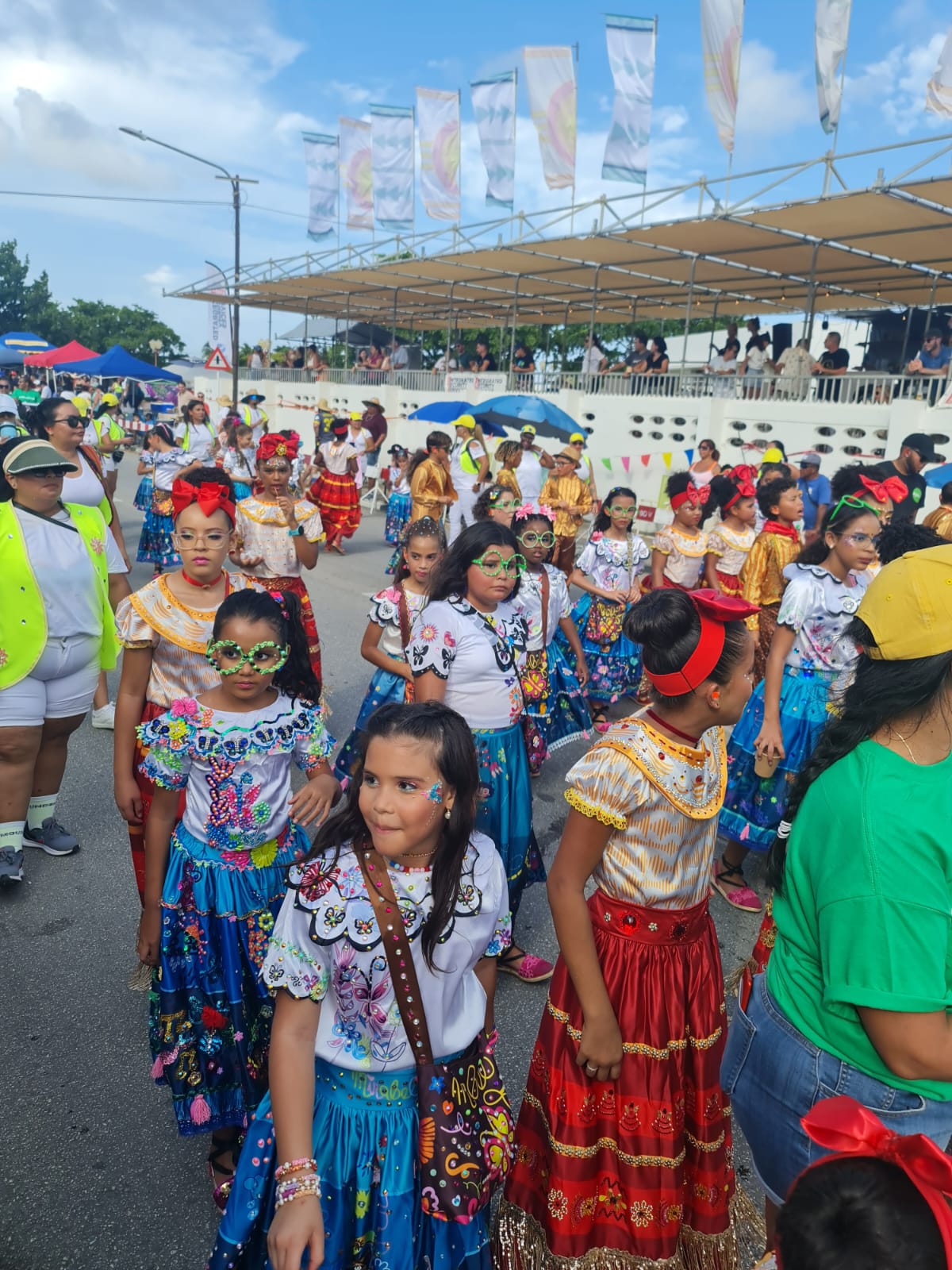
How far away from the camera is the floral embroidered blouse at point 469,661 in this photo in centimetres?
335

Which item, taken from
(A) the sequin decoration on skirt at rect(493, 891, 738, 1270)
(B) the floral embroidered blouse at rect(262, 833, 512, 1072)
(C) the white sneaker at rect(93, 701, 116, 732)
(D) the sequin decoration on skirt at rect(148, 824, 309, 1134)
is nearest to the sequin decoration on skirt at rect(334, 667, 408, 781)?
(D) the sequin decoration on skirt at rect(148, 824, 309, 1134)

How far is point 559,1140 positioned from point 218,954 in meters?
1.08

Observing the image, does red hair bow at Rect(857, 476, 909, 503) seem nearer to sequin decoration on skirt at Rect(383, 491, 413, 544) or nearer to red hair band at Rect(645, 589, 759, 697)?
red hair band at Rect(645, 589, 759, 697)

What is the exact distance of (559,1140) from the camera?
2102mm

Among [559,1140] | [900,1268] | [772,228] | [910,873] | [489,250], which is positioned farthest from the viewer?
[489,250]

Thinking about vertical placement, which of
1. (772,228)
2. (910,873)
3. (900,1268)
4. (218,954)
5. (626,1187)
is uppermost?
(772,228)

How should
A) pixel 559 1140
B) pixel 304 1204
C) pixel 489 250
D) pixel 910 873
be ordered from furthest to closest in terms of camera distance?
pixel 489 250, pixel 559 1140, pixel 304 1204, pixel 910 873

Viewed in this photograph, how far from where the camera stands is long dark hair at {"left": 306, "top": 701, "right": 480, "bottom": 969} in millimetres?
1801

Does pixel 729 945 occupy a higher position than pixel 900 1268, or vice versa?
pixel 900 1268

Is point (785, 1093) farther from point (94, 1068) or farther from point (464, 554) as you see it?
point (94, 1068)

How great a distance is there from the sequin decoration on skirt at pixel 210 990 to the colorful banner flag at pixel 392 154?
24.7m

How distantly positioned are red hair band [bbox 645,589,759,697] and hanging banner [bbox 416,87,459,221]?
23.6 meters

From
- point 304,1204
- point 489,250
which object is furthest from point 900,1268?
point 489,250

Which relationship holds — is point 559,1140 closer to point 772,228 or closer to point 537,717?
point 537,717
